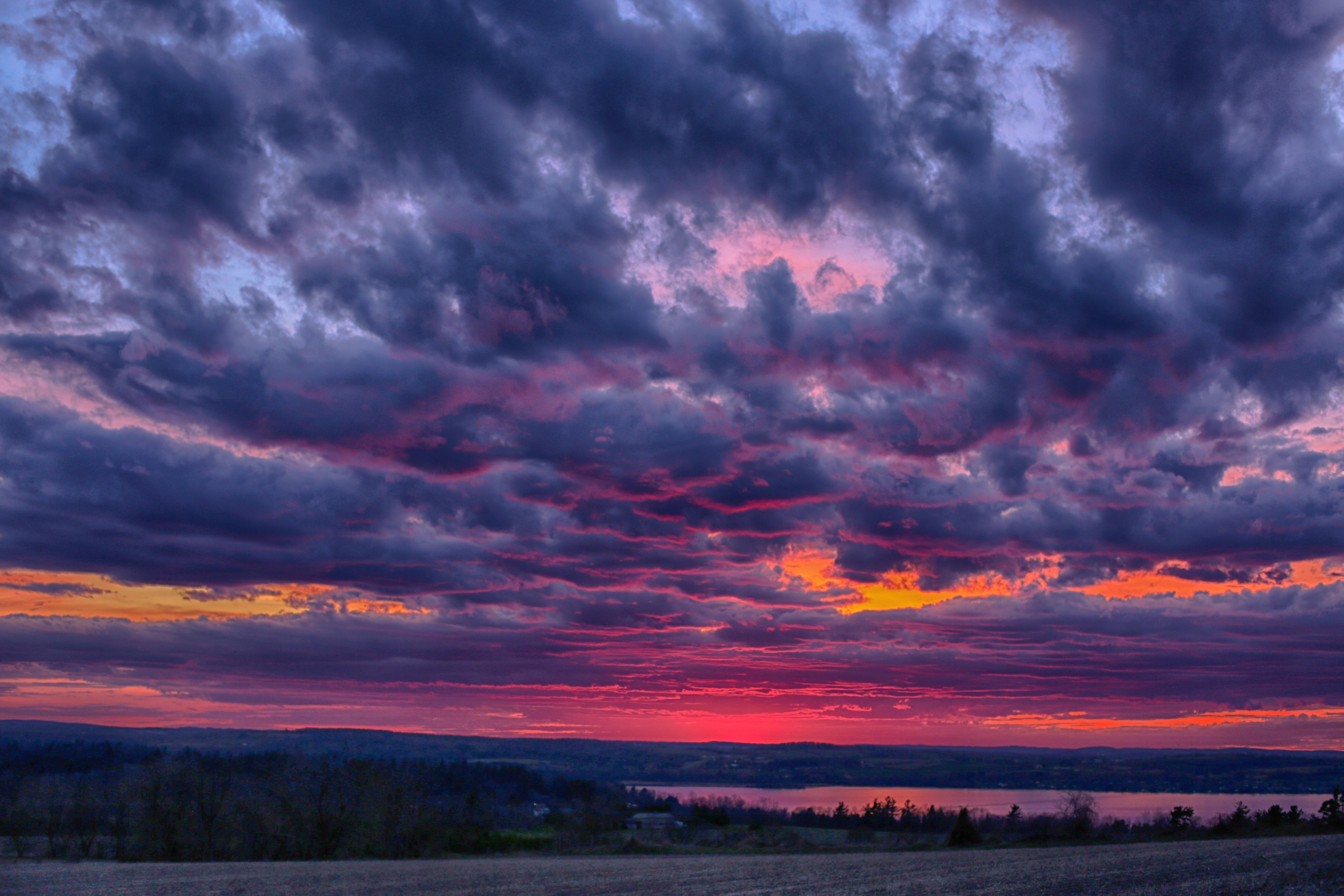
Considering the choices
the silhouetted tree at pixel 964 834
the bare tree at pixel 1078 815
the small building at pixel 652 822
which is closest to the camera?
the silhouetted tree at pixel 964 834

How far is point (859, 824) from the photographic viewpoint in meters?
154

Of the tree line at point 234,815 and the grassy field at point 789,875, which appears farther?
the tree line at point 234,815

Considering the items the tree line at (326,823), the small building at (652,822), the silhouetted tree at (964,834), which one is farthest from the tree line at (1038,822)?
the small building at (652,822)

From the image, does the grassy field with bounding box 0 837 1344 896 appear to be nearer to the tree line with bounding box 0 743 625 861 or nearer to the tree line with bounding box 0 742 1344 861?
the tree line with bounding box 0 743 625 861

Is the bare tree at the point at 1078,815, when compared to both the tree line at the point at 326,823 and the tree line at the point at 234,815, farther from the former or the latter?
the tree line at the point at 234,815

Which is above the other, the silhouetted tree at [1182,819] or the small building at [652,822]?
the silhouetted tree at [1182,819]

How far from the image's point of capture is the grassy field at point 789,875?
44.2 m

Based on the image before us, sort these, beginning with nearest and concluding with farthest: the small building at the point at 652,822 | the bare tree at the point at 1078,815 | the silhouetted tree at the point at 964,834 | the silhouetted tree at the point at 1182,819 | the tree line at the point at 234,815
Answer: the tree line at the point at 234,815, the silhouetted tree at the point at 964,834, the bare tree at the point at 1078,815, the silhouetted tree at the point at 1182,819, the small building at the point at 652,822

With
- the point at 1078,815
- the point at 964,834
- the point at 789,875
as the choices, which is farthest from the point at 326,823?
the point at 1078,815

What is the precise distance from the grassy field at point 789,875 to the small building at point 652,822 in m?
54.2

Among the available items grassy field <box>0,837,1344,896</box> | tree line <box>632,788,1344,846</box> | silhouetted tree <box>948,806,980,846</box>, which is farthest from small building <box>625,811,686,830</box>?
grassy field <box>0,837,1344,896</box>

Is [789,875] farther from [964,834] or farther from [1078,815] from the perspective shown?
[1078,815]

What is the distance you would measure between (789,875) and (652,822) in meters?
98.4

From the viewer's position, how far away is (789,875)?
59438 millimetres
